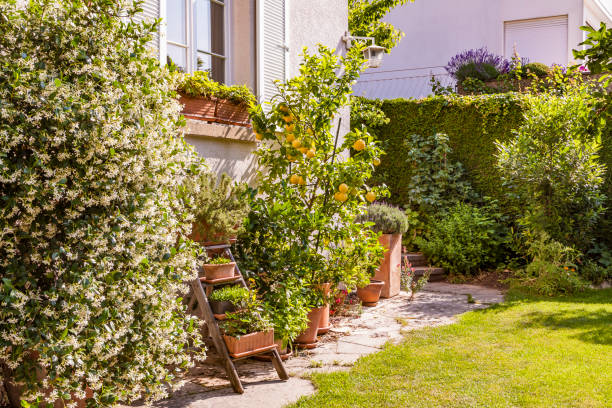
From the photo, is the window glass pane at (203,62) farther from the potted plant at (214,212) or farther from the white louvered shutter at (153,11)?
the potted plant at (214,212)

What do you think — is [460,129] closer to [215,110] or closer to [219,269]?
[215,110]

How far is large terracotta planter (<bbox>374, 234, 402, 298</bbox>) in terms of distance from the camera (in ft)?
22.6

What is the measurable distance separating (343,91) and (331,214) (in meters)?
1.17

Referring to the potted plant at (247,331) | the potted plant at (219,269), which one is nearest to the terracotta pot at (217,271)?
the potted plant at (219,269)

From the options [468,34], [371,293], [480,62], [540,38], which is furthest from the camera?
[468,34]

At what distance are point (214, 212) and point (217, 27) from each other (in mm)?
2345

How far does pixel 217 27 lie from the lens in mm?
5418

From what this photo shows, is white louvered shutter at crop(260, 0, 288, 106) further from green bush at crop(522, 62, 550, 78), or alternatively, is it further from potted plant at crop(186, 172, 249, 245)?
green bush at crop(522, 62, 550, 78)

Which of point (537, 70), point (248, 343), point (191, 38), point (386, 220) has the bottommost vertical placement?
point (248, 343)

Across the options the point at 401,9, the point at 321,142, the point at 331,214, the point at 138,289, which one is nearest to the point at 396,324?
the point at 331,214

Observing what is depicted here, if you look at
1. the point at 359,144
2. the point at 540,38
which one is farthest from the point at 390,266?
the point at 540,38

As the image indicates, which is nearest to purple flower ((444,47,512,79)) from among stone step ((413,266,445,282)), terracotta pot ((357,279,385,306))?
stone step ((413,266,445,282))

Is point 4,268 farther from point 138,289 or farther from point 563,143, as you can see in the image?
point 563,143

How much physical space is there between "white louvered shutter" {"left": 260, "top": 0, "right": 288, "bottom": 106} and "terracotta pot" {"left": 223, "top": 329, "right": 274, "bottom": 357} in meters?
2.60
